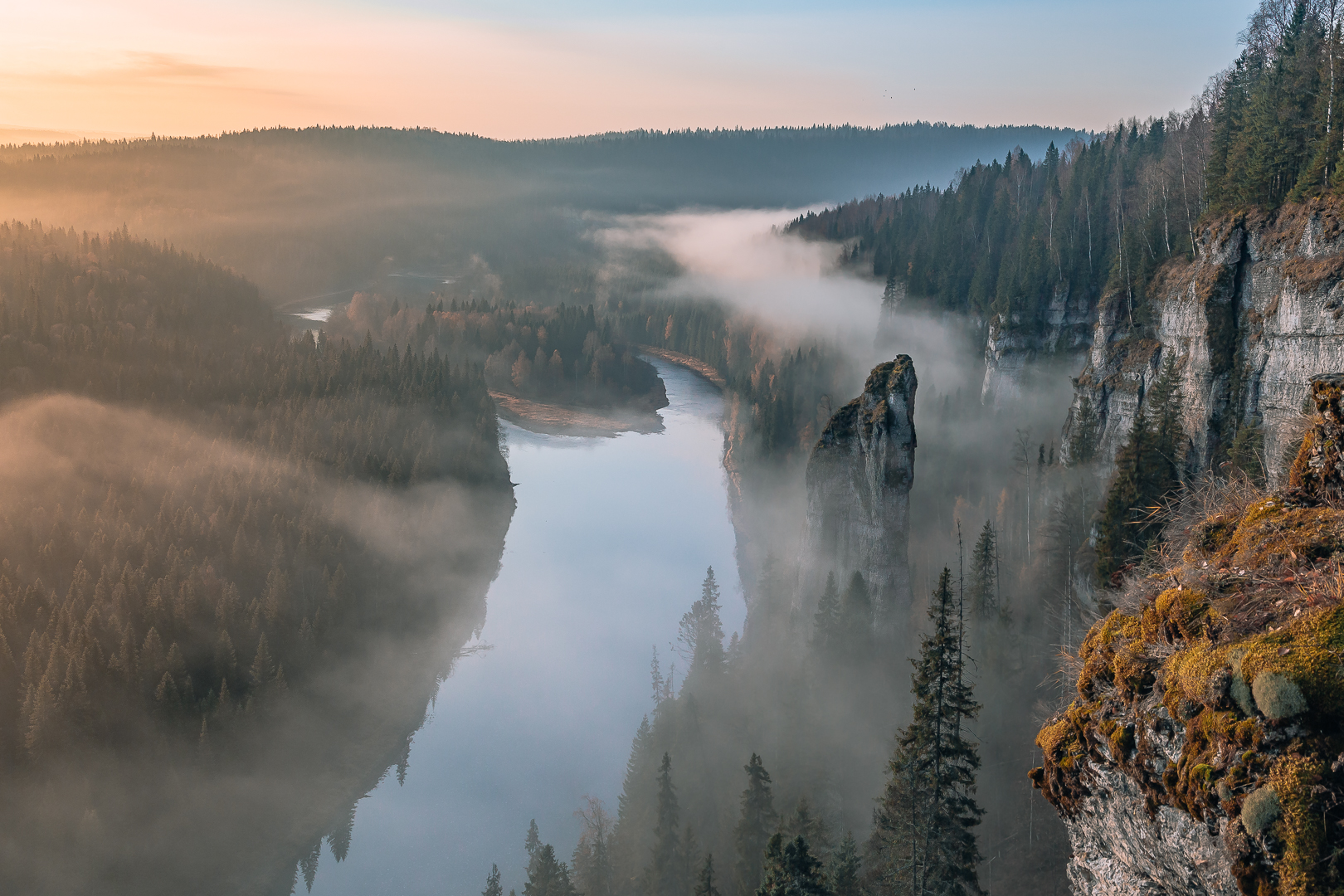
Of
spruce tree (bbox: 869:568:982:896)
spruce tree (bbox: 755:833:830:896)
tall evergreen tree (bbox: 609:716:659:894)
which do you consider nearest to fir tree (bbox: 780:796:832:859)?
spruce tree (bbox: 755:833:830:896)

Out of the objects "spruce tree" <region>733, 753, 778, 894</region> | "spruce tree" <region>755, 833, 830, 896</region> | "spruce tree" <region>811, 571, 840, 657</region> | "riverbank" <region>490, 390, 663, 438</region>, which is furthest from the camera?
"riverbank" <region>490, 390, 663, 438</region>

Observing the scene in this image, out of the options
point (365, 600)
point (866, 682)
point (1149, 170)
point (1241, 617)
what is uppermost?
point (1149, 170)

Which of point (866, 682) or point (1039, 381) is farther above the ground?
point (1039, 381)

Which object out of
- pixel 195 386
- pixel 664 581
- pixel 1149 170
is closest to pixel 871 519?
pixel 664 581

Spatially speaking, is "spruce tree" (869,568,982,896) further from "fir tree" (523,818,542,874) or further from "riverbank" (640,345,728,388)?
"riverbank" (640,345,728,388)

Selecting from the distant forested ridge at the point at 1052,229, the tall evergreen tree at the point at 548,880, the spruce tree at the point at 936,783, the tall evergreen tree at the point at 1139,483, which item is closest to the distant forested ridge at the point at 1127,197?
the distant forested ridge at the point at 1052,229

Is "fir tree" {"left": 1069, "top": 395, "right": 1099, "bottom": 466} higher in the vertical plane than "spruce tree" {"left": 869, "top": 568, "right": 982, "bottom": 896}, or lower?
higher

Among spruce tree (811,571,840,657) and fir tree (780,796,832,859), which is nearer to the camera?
fir tree (780,796,832,859)

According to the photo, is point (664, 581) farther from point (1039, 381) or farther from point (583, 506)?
point (1039, 381)
